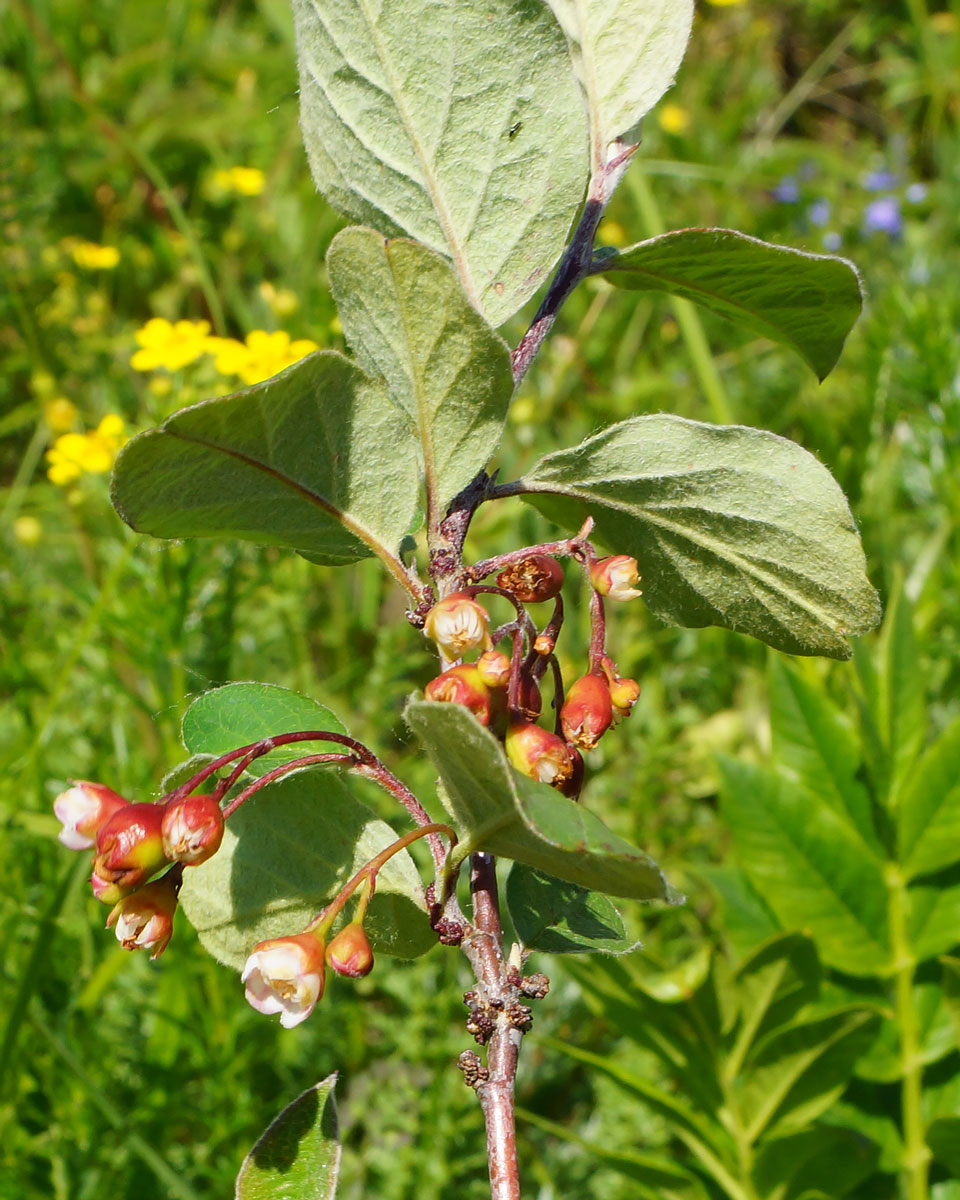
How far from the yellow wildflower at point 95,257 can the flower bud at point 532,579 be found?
2728 mm

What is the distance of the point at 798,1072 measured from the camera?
129cm

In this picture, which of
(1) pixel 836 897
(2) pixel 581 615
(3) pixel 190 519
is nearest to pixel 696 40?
(2) pixel 581 615

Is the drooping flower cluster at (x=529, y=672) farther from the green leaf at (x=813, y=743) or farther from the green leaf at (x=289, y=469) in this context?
the green leaf at (x=813, y=743)

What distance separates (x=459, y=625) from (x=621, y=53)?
1.57ft

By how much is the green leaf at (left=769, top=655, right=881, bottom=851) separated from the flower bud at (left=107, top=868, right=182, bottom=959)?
966mm

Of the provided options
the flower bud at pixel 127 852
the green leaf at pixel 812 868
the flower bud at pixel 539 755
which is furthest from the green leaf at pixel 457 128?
the green leaf at pixel 812 868

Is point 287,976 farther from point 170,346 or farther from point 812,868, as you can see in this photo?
point 170,346

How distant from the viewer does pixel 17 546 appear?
107 inches

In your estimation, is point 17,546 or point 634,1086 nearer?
point 634,1086

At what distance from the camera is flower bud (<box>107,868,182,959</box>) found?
0.69 metres

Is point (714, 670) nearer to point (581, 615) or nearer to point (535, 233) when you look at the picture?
point (581, 615)

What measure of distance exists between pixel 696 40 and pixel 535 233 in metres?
4.43

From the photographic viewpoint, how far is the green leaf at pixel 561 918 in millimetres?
766

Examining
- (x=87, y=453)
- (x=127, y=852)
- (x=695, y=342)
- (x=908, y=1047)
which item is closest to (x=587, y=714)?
(x=127, y=852)
